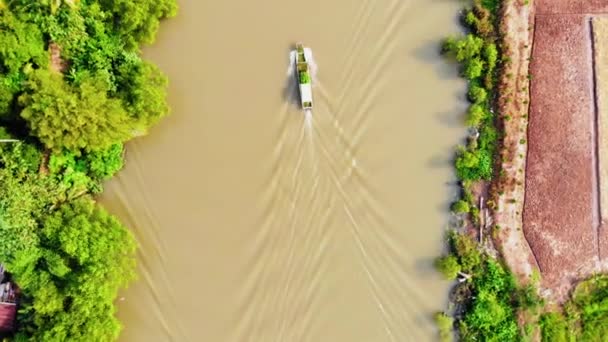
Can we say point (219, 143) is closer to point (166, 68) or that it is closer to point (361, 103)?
point (166, 68)

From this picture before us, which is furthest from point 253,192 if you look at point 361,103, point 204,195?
point 361,103

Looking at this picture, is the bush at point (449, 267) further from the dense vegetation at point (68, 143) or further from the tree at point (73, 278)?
the tree at point (73, 278)

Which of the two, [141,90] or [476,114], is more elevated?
[141,90]

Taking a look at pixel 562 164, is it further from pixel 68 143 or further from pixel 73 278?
pixel 73 278

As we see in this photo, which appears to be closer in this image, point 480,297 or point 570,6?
point 480,297

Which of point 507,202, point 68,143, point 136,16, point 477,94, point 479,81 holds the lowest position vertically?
point 507,202

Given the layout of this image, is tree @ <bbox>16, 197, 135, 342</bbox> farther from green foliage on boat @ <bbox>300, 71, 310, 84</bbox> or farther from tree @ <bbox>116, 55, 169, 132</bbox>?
green foliage on boat @ <bbox>300, 71, 310, 84</bbox>

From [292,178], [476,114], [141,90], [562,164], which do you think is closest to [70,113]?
[141,90]
